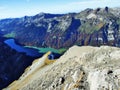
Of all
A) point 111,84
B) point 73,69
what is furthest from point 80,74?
point 111,84

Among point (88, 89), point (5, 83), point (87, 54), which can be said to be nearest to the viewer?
point (88, 89)

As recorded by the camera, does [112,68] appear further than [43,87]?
No

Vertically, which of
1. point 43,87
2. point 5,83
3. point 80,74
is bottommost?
point 5,83

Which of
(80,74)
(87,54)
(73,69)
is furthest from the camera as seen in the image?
(87,54)

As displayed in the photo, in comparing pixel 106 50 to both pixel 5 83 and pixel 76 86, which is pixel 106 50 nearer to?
pixel 76 86

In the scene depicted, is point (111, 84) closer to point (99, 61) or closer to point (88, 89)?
point (88, 89)

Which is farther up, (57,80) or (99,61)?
(99,61)

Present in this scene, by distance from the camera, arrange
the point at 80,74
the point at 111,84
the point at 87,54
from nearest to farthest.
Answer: the point at 111,84
the point at 80,74
the point at 87,54

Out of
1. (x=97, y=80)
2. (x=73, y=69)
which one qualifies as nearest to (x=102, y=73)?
(x=97, y=80)

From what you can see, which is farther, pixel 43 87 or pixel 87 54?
pixel 87 54
